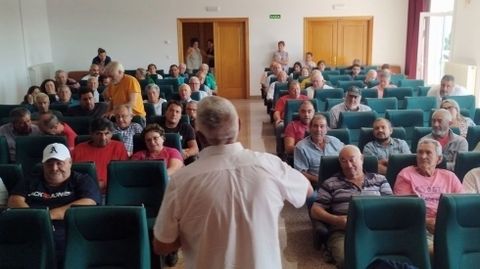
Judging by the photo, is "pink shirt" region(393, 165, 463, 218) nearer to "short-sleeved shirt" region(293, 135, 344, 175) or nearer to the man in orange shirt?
"short-sleeved shirt" region(293, 135, 344, 175)

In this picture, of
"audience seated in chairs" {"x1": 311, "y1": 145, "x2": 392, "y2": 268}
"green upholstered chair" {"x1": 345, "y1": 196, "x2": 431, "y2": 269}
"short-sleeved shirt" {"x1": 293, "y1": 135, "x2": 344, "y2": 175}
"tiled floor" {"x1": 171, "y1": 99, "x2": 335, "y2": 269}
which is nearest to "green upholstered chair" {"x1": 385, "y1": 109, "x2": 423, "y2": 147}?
"short-sleeved shirt" {"x1": 293, "y1": 135, "x2": 344, "y2": 175}

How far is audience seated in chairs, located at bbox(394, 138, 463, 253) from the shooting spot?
3.36m

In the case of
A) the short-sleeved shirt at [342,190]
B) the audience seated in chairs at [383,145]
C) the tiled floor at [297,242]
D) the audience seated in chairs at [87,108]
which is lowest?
the tiled floor at [297,242]

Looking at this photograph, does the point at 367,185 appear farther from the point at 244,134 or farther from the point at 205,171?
the point at 244,134

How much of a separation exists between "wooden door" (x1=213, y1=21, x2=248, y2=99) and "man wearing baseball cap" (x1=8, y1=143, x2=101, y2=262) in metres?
9.97

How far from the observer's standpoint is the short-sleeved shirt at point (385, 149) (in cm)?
430

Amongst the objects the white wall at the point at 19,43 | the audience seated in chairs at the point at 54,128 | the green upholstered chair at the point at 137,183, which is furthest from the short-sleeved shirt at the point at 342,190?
the white wall at the point at 19,43

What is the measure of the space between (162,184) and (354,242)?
150cm

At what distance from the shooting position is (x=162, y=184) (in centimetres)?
349

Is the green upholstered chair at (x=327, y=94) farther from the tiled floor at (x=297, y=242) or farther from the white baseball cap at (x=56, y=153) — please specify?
the white baseball cap at (x=56, y=153)

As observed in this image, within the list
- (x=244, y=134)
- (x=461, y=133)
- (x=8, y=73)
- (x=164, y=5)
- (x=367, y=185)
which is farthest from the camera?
(x=164, y=5)

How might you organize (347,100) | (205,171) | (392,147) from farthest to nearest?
(347,100)
(392,147)
(205,171)

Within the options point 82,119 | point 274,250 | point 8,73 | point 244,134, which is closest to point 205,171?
point 274,250

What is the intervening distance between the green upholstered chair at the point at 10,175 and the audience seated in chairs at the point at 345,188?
6.80 ft
